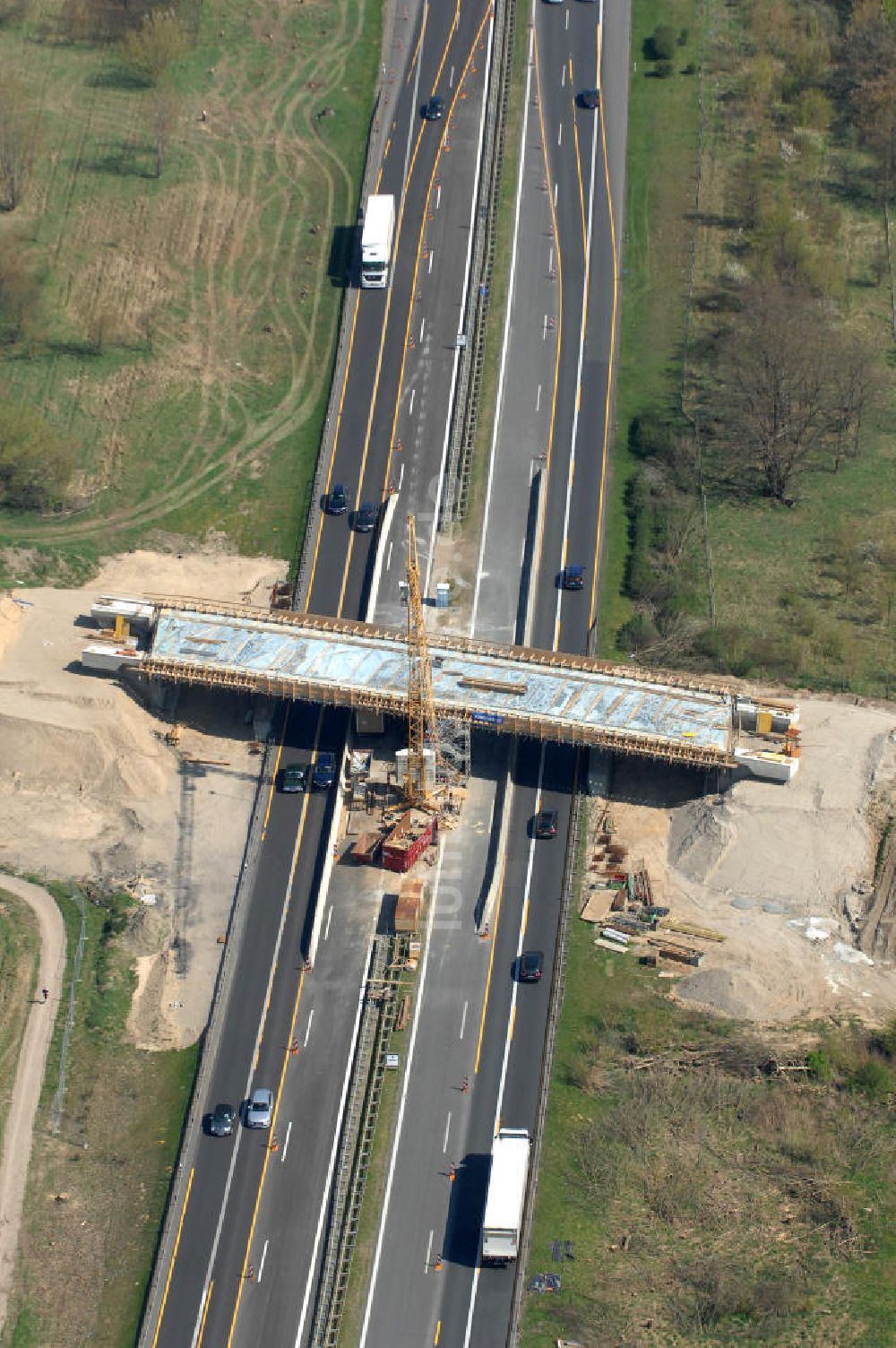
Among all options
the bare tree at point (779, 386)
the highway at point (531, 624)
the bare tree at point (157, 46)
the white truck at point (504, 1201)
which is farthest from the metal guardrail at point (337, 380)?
the white truck at point (504, 1201)

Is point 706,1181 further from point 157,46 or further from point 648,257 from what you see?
point 157,46

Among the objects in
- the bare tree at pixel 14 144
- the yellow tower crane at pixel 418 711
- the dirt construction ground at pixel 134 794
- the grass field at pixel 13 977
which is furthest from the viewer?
the bare tree at pixel 14 144

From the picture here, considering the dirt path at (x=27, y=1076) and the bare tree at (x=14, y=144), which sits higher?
the bare tree at (x=14, y=144)

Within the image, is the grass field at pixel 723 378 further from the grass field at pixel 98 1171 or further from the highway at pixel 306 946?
the grass field at pixel 98 1171

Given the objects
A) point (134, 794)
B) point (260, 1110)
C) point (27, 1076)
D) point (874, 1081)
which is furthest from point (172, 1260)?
point (874, 1081)

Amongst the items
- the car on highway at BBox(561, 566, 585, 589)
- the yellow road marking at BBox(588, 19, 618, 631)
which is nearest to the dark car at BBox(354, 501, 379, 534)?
the car on highway at BBox(561, 566, 585, 589)

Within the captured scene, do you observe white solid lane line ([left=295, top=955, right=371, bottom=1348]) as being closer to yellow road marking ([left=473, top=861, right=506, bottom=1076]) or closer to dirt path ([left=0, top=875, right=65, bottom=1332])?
yellow road marking ([left=473, top=861, right=506, bottom=1076])

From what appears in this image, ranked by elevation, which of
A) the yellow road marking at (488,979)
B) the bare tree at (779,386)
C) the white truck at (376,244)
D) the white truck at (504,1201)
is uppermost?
the white truck at (376,244)
